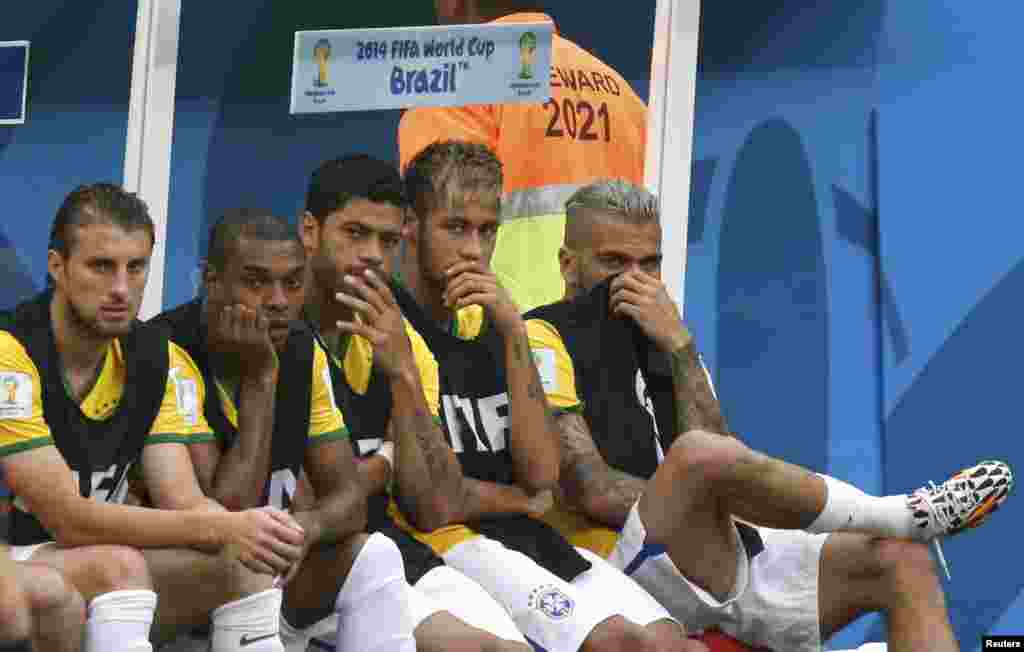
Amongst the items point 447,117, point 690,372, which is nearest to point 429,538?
point 690,372

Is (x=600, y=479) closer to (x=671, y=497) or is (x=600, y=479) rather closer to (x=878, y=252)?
(x=671, y=497)

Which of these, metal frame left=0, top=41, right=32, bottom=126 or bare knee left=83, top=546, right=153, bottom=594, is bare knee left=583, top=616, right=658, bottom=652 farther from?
metal frame left=0, top=41, right=32, bottom=126

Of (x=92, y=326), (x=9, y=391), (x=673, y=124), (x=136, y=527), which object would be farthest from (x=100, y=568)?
(x=673, y=124)

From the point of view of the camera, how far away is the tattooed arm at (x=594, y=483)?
4.67 meters

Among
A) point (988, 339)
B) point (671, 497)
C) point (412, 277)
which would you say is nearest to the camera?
point (671, 497)

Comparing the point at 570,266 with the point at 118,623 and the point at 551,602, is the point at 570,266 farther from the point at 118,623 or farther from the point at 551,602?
the point at 118,623

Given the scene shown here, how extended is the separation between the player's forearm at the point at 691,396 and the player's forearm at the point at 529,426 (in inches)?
17.0

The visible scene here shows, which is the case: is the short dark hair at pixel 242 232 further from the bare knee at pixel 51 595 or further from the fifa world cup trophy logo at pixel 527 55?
the fifa world cup trophy logo at pixel 527 55

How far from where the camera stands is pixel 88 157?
6.25m

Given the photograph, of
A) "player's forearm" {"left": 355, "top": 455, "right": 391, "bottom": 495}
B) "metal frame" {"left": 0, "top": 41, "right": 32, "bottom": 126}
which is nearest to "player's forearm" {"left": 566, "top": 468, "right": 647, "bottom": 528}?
"player's forearm" {"left": 355, "top": 455, "right": 391, "bottom": 495}

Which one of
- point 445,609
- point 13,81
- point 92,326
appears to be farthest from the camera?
point 13,81

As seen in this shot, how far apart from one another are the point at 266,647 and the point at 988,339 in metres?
2.89

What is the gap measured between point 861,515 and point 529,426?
0.79 meters

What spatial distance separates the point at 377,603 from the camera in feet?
13.7
